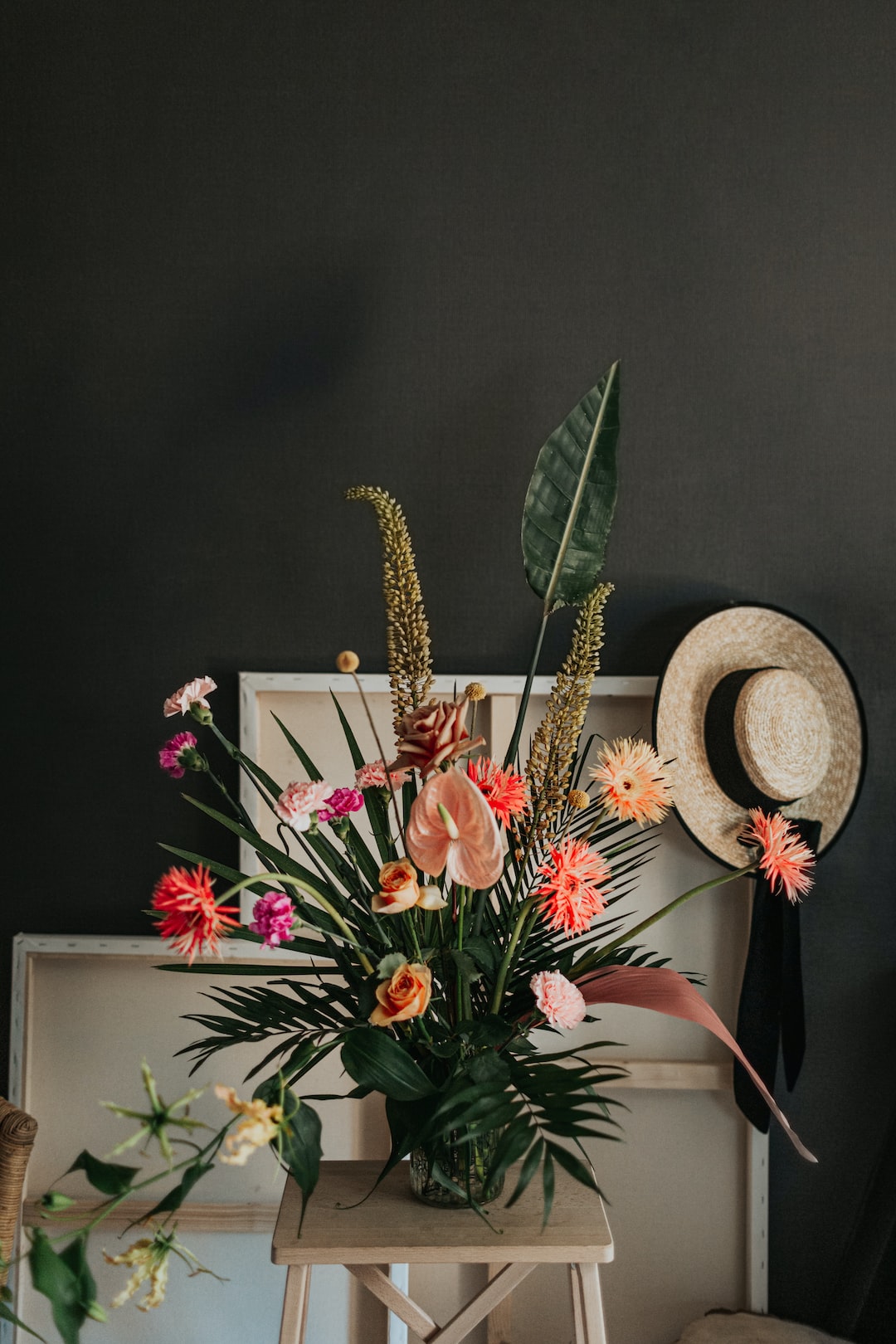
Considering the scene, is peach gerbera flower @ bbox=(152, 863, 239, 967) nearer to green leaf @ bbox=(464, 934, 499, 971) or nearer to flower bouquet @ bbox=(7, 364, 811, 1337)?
flower bouquet @ bbox=(7, 364, 811, 1337)

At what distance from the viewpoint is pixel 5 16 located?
1717 millimetres

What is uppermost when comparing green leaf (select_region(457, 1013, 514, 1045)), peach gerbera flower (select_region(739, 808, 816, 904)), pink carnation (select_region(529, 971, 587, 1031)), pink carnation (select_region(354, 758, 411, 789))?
pink carnation (select_region(354, 758, 411, 789))

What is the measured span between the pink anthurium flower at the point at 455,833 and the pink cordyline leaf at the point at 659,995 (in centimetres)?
23

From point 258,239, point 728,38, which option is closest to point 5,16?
point 258,239

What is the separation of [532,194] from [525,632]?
74 centimetres

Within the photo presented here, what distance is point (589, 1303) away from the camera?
44.7 inches

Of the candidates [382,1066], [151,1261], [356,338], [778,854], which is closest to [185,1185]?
[151,1261]

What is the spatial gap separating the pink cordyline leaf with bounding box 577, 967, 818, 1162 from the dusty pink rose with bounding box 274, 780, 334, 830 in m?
0.38

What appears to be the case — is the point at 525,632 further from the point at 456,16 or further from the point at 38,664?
the point at 456,16

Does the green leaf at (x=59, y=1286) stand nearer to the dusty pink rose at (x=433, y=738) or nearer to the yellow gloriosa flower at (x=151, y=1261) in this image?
the yellow gloriosa flower at (x=151, y=1261)

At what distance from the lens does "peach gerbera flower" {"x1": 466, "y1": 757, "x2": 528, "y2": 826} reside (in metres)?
1.10

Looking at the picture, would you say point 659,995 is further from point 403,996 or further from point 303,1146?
point 303,1146

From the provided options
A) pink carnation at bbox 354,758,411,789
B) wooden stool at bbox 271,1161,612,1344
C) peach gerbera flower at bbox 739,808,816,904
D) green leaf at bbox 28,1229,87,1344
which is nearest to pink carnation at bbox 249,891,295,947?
pink carnation at bbox 354,758,411,789

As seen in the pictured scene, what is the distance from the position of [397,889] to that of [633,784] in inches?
11.5
